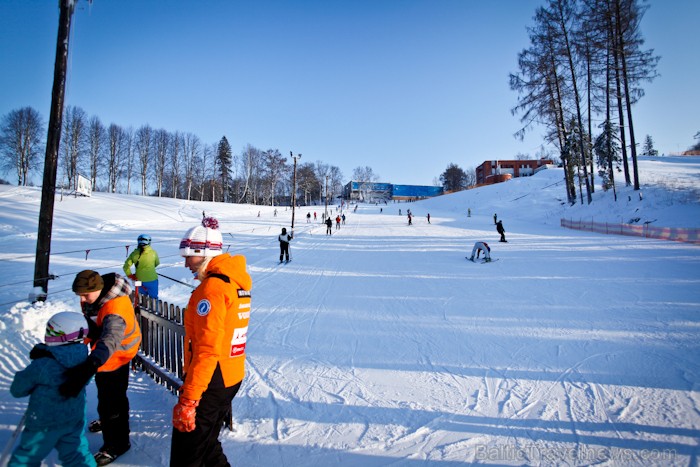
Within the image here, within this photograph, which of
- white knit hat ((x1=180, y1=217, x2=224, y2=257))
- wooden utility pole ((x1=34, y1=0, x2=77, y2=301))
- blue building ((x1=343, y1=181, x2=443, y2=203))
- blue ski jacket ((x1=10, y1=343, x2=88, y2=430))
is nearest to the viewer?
blue ski jacket ((x1=10, y1=343, x2=88, y2=430))

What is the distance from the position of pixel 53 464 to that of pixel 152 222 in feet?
90.9

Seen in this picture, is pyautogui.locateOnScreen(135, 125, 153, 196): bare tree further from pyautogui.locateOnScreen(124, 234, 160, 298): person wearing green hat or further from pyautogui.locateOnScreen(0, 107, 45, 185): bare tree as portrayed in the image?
pyautogui.locateOnScreen(124, 234, 160, 298): person wearing green hat

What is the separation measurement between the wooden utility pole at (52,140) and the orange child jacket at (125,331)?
550 cm

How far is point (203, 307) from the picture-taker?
197 cm

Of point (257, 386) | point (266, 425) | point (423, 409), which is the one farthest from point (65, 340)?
point (423, 409)

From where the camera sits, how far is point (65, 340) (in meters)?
2.20

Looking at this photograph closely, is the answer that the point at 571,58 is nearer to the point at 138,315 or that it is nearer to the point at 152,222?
the point at 138,315

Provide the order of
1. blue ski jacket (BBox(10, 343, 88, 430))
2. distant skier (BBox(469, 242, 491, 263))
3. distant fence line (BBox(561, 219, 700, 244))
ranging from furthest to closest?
distant fence line (BBox(561, 219, 700, 244)) → distant skier (BBox(469, 242, 491, 263)) → blue ski jacket (BBox(10, 343, 88, 430))

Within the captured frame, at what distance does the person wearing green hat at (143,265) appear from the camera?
5.36 m

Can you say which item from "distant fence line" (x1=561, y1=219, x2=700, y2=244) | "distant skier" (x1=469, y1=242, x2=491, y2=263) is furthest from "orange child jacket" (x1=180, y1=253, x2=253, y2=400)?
"distant fence line" (x1=561, y1=219, x2=700, y2=244)

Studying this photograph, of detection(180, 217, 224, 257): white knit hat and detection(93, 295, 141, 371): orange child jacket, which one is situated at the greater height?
detection(180, 217, 224, 257): white knit hat

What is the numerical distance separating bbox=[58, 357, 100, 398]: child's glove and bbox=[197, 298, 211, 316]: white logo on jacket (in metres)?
1.05

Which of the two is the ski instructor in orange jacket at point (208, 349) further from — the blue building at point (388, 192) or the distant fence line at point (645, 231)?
the blue building at point (388, 192)

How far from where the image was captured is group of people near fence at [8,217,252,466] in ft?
6.34
